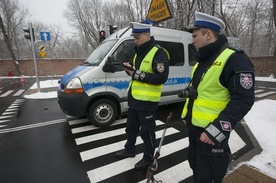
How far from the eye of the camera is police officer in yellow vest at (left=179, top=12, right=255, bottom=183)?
5.07 feet

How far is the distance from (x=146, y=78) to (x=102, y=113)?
2.59 m

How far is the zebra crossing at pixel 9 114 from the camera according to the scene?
223 inches

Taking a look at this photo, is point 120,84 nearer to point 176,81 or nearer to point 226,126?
point 176,81

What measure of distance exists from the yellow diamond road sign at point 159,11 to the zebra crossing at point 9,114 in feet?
18.6

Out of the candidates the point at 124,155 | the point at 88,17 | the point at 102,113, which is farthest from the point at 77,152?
the point at 88,17

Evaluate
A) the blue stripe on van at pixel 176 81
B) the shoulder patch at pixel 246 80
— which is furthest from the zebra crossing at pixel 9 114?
the shoulder patch at pixel 246 80

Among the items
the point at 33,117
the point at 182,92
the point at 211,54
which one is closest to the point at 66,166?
the point at 182,92

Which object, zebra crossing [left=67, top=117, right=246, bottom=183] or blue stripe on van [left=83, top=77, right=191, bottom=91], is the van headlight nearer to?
blue stripe on van [left=83, top=77, right=191, bottom=91]

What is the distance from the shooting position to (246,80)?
153 cm

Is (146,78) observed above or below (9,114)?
above

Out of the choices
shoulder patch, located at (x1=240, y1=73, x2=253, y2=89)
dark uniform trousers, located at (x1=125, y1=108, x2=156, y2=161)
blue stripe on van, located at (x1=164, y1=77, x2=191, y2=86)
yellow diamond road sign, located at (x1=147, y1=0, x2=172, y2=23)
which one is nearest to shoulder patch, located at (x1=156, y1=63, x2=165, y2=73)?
dark uniform trousers, located at (x1=125, y1=108, x2=156, y2=161)

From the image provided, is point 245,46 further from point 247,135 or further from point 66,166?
point 66,166

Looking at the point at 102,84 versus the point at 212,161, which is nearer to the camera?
the point at 212,161

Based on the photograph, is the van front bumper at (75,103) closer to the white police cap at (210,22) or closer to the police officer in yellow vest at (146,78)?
the police officer in yellow vest at (146,78)
